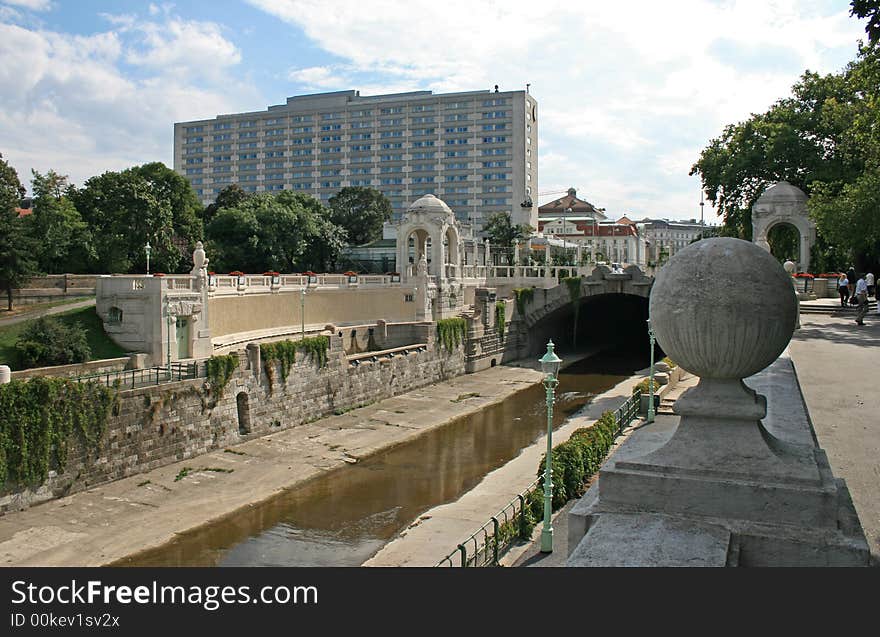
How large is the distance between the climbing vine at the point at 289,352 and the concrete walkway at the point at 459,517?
1047cm

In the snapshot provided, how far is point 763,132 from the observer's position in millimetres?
52219

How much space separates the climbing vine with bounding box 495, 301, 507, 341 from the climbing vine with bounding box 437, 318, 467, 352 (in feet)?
14.1

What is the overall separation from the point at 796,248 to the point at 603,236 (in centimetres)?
5800

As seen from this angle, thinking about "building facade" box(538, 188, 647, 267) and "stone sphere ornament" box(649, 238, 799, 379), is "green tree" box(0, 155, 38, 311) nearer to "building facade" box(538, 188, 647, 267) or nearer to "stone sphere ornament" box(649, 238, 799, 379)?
"stone sphere ornament" box(649, 238, 799, 379)

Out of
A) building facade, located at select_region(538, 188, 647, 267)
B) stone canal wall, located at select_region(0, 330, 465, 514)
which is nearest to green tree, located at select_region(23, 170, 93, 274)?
stone canal wall, located at select_region(0, 330, 465, 514)

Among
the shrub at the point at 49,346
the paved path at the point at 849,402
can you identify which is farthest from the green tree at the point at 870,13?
the shrub at the point at 49,346

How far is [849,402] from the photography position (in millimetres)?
15797

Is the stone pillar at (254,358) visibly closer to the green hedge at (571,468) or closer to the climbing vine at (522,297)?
the green hedge at (571,468)

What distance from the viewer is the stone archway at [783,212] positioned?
49344mm

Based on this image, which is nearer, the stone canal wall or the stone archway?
the stone canal wall

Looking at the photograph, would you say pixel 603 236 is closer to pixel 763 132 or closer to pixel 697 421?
pixel 763 132

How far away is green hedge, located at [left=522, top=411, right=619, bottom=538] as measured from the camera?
1694 centimetres

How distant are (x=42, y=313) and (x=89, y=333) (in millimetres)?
4240

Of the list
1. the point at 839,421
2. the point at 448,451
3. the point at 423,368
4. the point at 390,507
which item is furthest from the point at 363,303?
the point at 839,421
